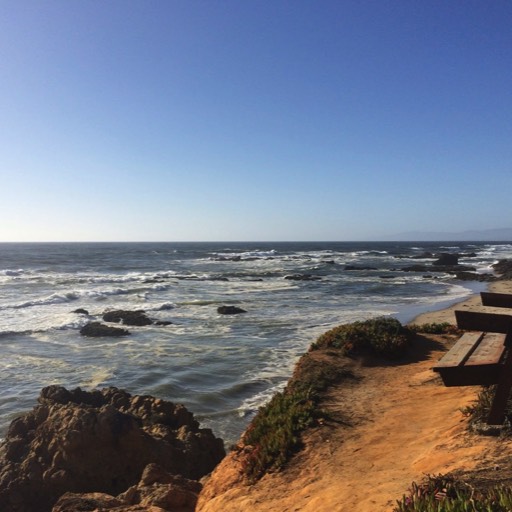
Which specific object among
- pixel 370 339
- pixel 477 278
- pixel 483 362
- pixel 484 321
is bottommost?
pixel 477 278

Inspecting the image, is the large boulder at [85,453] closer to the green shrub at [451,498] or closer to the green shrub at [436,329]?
the green shrub at [451,498]

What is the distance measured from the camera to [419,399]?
7.82 metres

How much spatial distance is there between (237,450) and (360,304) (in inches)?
847

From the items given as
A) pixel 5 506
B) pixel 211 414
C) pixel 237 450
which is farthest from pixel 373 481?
pixel 211 414

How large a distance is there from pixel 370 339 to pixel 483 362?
7559mm

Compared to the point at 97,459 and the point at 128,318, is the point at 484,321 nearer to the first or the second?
the point at 97,459

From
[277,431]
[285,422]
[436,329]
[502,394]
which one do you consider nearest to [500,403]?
[502,394]

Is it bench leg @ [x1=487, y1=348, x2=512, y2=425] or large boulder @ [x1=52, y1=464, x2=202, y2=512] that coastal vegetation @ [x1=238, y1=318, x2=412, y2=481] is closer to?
large boulder @ [x1=52, y1=464, x2=202, y2=512]

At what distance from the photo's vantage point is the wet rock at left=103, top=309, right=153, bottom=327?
22061 millimetres

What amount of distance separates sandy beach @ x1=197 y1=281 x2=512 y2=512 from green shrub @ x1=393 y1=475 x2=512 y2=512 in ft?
1.12

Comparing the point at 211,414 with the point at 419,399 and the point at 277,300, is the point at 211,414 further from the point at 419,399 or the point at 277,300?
the point at 277,300

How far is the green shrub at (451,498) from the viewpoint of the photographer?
3.28 metres

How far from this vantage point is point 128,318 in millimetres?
22688

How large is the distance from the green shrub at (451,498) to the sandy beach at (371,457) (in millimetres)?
341
